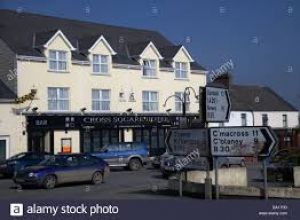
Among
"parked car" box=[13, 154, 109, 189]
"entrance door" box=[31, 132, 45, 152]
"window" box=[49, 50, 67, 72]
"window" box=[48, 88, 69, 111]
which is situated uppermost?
"window" box=[49, 50, 67, 72]

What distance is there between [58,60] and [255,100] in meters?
25.6

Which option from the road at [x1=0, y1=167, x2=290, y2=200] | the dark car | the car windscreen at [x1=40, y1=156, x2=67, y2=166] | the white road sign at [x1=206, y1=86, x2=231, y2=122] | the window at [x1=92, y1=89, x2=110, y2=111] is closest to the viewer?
A: the white road sign at [x1=206, y1=86, x2=231, y2=122]

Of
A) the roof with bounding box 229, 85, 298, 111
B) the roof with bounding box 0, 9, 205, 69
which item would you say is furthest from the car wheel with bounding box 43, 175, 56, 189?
the roof with bounding box 229, 85, 298, 111

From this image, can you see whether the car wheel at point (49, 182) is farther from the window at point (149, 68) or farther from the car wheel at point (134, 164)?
the window at point (149, 68)

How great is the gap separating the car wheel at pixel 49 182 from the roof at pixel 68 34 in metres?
19.2

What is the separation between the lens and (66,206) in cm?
1227

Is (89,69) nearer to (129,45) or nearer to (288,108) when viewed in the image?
(129,45)

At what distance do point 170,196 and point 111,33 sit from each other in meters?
37.4

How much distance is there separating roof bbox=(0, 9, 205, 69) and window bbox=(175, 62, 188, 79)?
153 cm

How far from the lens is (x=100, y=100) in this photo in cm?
4591

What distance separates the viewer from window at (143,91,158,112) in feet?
162

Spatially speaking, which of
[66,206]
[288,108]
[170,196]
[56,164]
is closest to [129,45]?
[288,108]

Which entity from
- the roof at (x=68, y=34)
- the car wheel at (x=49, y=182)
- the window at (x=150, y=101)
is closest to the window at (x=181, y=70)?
the roof at (x=68, y=34)

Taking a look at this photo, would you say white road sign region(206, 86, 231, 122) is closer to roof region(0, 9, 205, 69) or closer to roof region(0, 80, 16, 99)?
roof region(0, 80, 16, 99)
